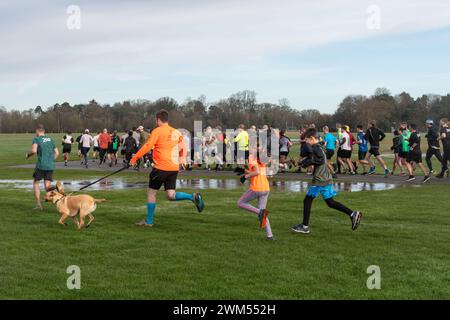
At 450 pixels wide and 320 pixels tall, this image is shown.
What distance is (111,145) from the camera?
28.3 meters

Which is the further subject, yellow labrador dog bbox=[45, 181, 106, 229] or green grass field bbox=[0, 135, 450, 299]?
yellow labrador dog bbox=[45, 181, 106, 229]

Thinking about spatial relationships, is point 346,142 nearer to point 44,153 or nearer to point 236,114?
point 44,153

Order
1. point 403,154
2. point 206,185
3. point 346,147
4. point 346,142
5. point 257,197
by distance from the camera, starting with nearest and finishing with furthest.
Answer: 1. point 257,197
2. point 206,185
3. point 403,154
4. point 346,142
5. point 346,147

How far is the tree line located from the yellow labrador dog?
84265 mm

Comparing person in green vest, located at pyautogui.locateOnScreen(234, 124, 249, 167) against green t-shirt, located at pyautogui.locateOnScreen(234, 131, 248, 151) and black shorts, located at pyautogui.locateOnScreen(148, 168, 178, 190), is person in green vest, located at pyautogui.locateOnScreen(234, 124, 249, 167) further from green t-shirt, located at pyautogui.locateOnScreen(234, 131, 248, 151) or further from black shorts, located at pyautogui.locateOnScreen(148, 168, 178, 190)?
black shorts, located at pyautogui.locateOnScreen(148, 168, 178, 190)

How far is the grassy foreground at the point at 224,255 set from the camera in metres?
6.09

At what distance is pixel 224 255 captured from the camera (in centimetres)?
774

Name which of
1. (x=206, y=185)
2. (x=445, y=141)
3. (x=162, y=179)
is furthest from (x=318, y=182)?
(x=445, y=141)

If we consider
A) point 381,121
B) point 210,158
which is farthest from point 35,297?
point 381,121

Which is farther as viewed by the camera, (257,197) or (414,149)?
(414,149)

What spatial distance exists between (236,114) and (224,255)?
100 metres

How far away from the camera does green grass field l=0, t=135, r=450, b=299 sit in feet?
20.0

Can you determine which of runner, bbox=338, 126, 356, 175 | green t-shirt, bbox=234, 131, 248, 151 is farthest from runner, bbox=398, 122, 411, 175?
green t-shirt, bbox=234, 131, 248, 151
